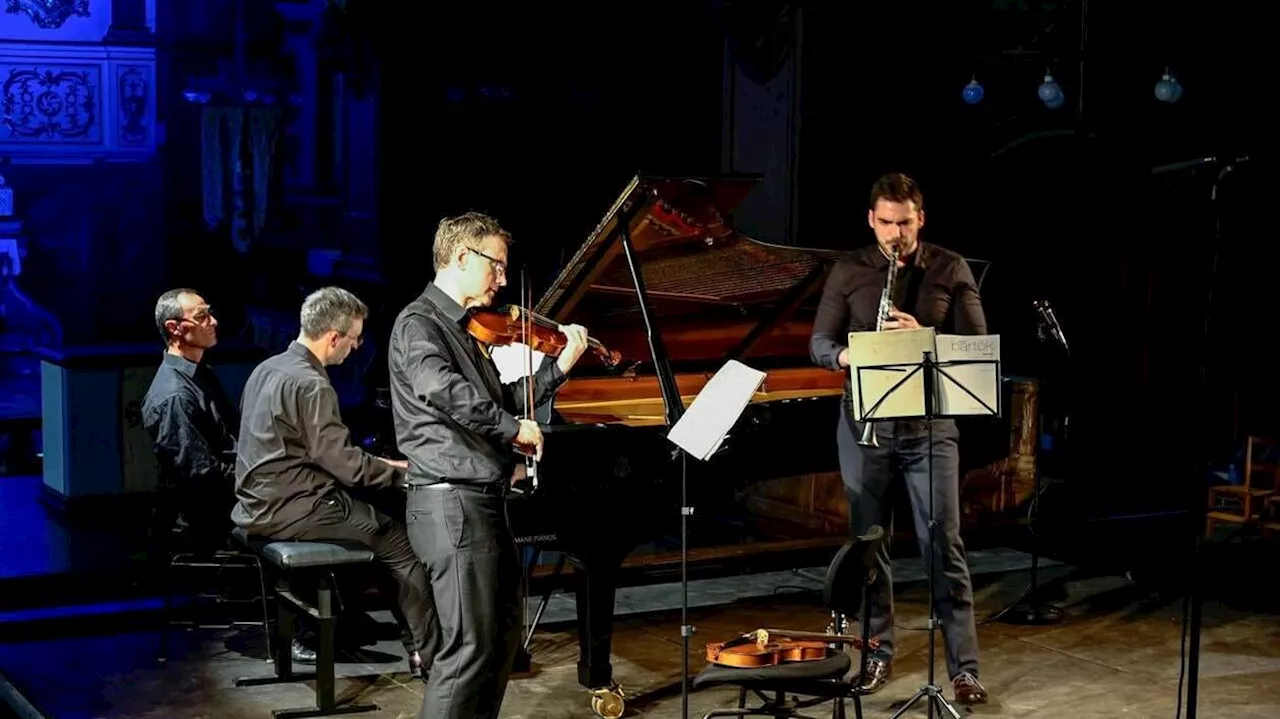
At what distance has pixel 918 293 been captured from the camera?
5.49 metres

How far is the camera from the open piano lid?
537 cm

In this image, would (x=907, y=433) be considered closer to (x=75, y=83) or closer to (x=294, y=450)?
(x=294, y=450)

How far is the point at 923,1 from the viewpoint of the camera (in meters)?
9.36

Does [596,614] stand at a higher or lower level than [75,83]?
lower

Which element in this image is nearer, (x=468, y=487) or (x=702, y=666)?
(x=468, y=487)

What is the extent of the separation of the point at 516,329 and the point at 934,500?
1.70 metres

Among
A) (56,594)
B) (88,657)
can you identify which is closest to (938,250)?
(88,657)

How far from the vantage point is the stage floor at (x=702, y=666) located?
215 inches

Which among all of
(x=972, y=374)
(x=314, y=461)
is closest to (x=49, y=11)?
(x=314, y=461)

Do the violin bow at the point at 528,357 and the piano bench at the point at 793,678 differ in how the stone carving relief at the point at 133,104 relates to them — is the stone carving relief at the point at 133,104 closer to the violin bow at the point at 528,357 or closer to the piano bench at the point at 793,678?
the violin bow at the point at 528,357

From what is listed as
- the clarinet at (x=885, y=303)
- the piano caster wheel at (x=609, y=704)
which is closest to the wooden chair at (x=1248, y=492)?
the clarinet at (x=885, y=303)

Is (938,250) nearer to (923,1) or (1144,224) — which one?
(1144,224)

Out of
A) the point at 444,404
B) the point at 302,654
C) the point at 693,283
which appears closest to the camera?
the point at 444,404

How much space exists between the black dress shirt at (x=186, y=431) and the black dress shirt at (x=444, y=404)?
2.06 m
